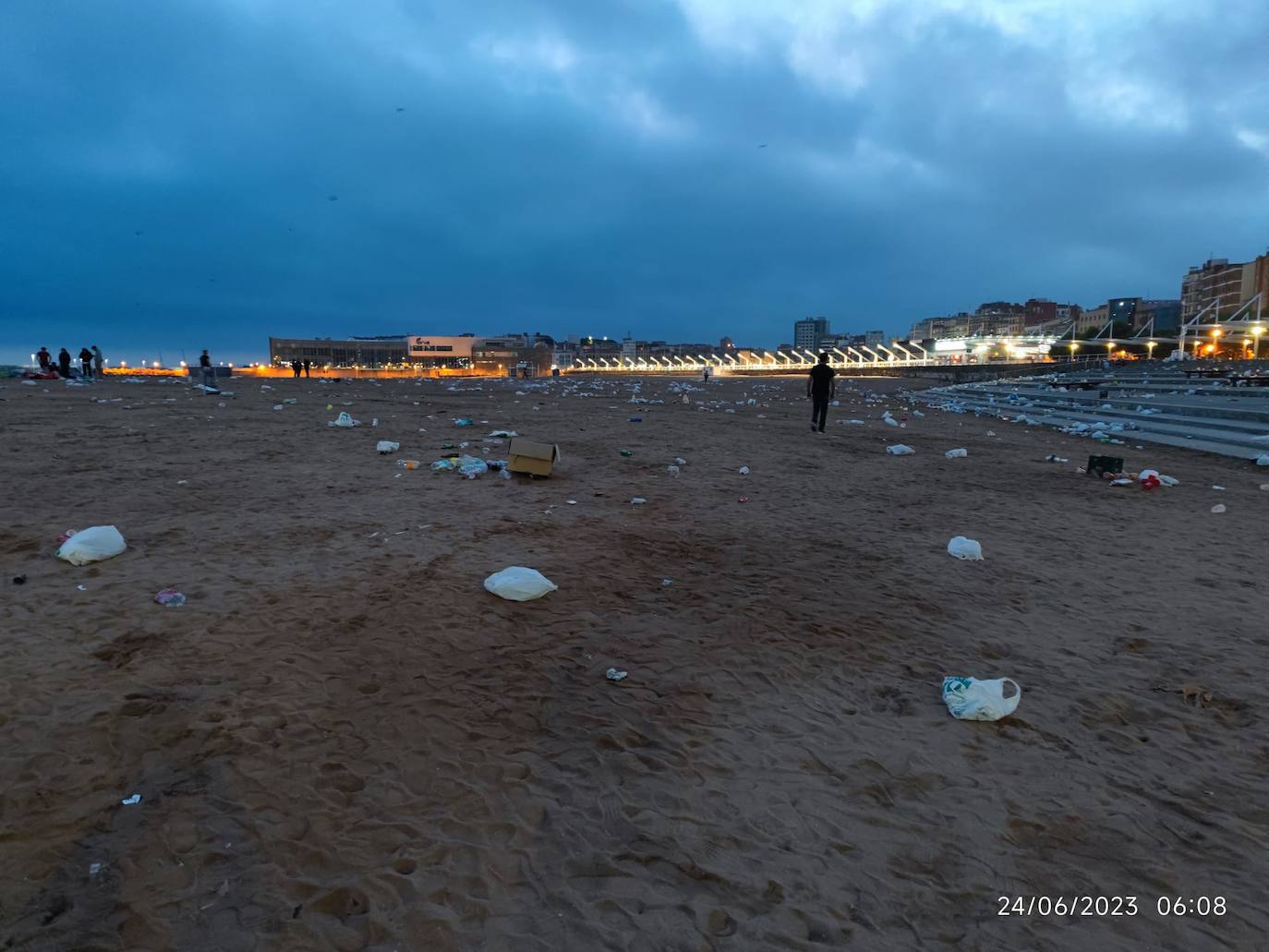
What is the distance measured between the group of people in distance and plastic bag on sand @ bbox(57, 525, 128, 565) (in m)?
34.0

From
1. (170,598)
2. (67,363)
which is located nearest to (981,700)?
(170,598)

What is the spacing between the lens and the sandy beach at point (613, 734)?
2.05m

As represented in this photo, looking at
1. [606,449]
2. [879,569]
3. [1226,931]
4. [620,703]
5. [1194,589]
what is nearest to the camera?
[1226,931]

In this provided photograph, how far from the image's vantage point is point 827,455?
11820 millimetres

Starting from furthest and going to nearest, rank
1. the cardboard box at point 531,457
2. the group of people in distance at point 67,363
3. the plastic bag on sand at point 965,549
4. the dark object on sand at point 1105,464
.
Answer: the group of people in distance at point 67,363 < the dark object on sand at point 1105,464 < the cardboard box at point 531,457 < the plastic bag on sand at point 965,549

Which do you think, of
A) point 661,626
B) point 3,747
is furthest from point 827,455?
point 3,747

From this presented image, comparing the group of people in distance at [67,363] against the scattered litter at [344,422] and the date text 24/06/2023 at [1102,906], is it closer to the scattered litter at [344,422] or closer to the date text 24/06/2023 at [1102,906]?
the scattered litter at [344,422]

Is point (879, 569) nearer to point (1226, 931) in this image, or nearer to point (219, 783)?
point (1226, 931)

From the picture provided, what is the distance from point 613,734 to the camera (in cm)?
300

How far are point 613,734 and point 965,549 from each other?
428 cm

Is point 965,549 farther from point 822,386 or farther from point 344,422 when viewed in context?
point 344,422

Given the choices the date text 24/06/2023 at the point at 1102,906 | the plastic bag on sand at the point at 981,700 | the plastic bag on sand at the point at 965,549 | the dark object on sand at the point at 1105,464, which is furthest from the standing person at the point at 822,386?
the date text 24/06/2023 at the point at 1102,906

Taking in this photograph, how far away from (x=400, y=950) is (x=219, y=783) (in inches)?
46.7

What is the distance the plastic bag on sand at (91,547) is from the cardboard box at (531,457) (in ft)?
14.0
